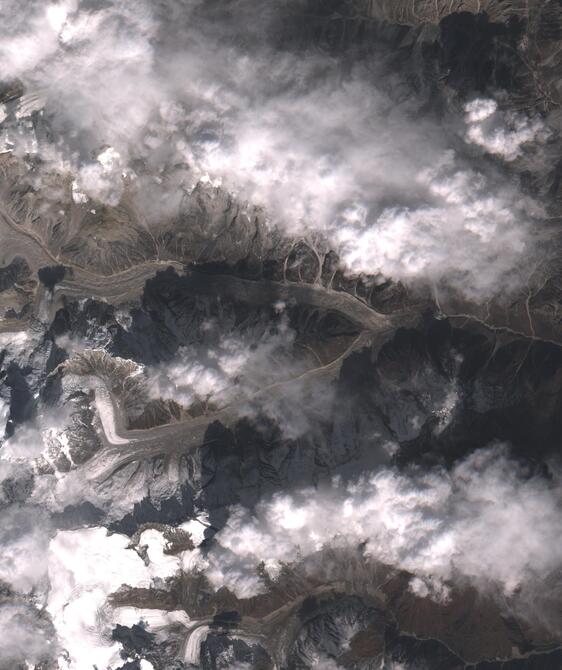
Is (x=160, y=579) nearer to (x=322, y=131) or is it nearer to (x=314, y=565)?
(x=314, y=565)

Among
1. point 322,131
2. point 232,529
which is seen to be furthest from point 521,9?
point 232,529

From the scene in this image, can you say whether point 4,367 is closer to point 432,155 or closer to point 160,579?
point 160,579

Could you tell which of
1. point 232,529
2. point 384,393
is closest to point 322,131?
point 384,393

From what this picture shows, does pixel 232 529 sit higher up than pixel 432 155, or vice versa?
pixel 432 155

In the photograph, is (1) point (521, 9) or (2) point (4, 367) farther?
(2) point (4, 367)

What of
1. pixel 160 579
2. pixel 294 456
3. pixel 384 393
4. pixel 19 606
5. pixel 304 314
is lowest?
pixel 19 606

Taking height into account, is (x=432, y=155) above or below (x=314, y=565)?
above
